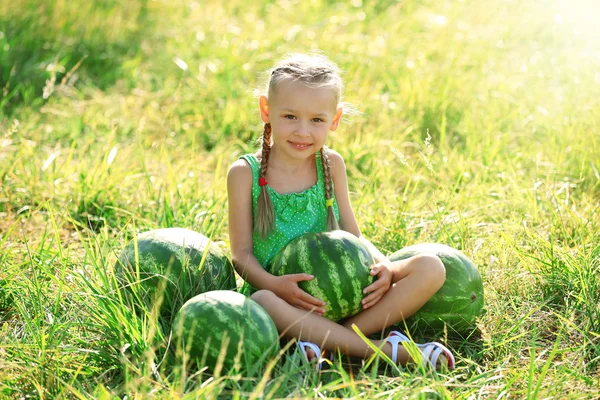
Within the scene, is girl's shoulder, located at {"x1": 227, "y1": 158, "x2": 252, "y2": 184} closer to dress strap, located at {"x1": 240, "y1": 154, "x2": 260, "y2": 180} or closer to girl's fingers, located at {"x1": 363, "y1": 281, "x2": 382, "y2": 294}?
dress strap, located at {"x1": 240, "y1": 154, "x2": 260, "y2": 180}

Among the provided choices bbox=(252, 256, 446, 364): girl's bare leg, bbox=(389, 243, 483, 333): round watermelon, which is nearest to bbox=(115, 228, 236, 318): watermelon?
bbox=(252, 256, 446, 364): girl's bare leg

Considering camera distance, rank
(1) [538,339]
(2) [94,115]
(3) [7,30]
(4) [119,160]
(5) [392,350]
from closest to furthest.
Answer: (5) [392,350] < (1) [538,339] < (4) [119,160] < (2) [94,115] < (3) [7,30]

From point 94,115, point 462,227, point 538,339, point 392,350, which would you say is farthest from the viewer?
point 94,115

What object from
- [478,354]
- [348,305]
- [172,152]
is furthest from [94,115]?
[478,354]

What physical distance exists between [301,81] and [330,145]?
213cm

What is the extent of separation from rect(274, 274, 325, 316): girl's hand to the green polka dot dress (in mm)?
405

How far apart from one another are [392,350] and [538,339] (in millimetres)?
776

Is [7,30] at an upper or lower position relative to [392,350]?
upper

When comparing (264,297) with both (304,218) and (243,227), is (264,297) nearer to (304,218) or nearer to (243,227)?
(243,227)

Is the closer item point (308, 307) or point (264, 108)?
point (308, 307)

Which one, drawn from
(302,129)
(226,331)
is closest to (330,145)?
(302,129)

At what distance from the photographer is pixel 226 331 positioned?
2.88 m

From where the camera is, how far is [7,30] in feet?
23.3

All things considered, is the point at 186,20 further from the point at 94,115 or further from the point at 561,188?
the point at 561,188
